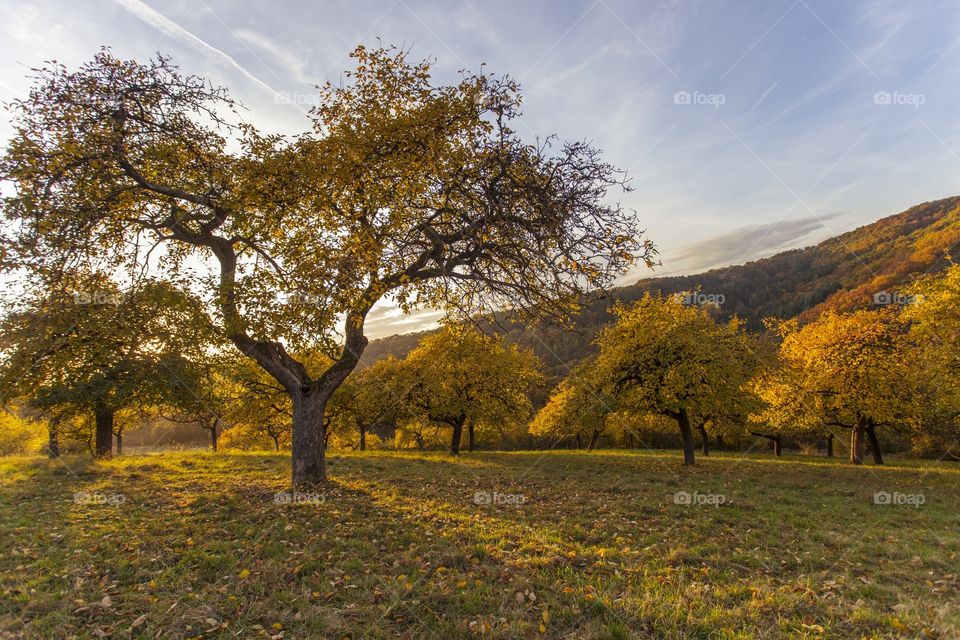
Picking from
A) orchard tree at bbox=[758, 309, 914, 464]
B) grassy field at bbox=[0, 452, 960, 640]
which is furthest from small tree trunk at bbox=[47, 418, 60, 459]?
orchard tree at bbox=[758, 309, 914, 464]

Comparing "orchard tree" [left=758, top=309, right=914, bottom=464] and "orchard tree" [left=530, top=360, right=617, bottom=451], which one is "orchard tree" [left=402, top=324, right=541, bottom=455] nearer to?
"orchard tree" [left=530, top=360, right=617, bottom=451]

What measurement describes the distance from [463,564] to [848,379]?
3136 centimetres

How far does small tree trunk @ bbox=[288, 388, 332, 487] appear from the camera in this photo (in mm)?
14039

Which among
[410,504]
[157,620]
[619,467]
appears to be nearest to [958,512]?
[619,467]

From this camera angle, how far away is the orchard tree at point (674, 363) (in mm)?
22672

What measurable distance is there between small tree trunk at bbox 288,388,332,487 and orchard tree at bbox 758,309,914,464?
1138 inches

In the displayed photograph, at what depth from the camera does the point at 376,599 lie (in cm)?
610

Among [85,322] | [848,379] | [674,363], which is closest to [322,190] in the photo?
[85,322]

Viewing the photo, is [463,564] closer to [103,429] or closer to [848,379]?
[103,429]

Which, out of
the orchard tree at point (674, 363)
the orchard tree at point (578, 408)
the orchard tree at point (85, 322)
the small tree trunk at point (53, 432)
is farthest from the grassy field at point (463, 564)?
the small tree trunk at point (53, 432)

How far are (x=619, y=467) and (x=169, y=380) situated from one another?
2649 cm

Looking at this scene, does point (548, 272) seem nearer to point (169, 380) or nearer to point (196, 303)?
point (196, 303)

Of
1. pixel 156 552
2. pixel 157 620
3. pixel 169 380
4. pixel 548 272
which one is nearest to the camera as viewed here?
pixel 157 620

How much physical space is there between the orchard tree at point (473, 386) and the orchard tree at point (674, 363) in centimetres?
795
